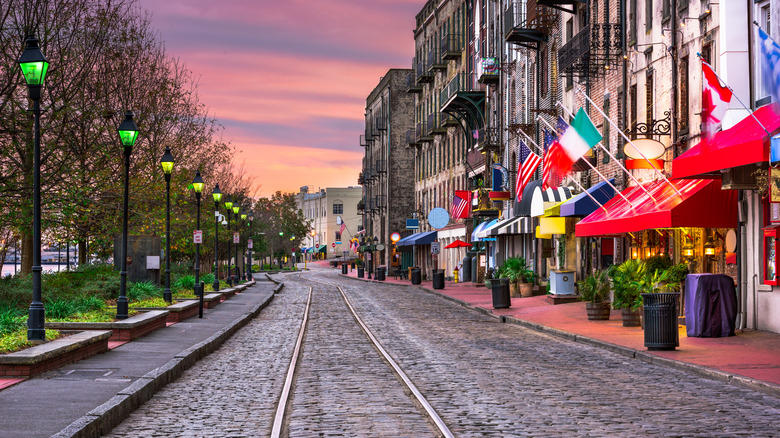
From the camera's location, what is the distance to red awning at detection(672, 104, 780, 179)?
15.7m

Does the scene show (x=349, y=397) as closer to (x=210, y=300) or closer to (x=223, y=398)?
(x=223, y=398)

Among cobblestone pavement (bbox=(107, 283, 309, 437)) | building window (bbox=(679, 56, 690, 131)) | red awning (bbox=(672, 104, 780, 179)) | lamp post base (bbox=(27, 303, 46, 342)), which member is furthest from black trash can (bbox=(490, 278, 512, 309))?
lamp post base (bbox=(27, 303, 46, 342))

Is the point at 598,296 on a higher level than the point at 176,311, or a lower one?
higher

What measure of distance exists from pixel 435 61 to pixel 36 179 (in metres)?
53.8

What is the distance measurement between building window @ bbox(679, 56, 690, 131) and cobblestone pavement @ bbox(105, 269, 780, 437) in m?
7.50

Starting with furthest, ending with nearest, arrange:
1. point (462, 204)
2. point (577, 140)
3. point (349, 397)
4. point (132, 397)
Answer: point (462, 204)
point (577, 140)
point (349, 397)
point (132, 397)

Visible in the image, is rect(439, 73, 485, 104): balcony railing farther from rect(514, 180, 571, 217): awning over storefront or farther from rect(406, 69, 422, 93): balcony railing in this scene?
rect(514, 180, 571, 217): awning over storefront

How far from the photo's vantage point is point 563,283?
107ft

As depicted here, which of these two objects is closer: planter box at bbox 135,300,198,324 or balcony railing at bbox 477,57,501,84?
planter box at bbox 135,300,198,324

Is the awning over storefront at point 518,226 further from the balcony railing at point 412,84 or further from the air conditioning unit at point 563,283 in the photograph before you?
the balcony railing at point 412,84

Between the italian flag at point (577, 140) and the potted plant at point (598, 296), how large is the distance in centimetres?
300

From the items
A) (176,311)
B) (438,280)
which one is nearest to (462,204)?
(438,280)

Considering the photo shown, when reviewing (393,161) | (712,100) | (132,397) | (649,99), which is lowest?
(132,397)

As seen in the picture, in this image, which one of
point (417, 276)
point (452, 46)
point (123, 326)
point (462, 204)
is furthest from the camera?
point (452, 46)
